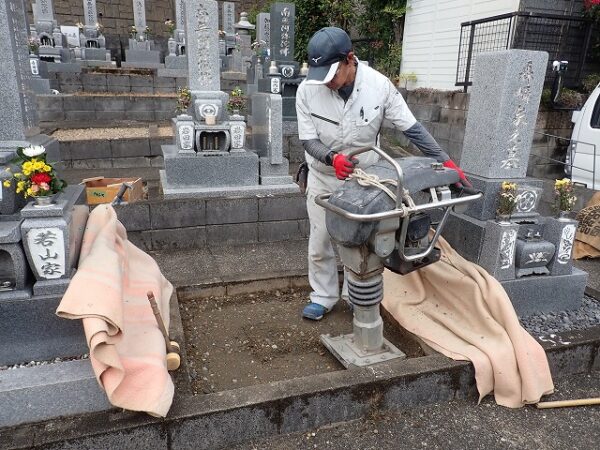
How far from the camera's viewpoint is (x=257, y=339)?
3.39 m

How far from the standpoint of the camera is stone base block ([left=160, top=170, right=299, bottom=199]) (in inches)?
220

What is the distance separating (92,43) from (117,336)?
59.0 feet

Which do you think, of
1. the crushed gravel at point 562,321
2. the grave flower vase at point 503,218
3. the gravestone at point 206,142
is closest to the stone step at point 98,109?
the gravestone at point 206,142

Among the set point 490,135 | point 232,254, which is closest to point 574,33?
point 490,135

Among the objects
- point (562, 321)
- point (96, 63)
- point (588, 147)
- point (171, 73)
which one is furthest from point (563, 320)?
point (96, 63)

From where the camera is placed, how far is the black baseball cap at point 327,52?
279 centimetres

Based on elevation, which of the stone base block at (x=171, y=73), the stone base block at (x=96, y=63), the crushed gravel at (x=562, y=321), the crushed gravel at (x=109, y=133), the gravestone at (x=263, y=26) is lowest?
the crushed gravel at (x=562, y=321)

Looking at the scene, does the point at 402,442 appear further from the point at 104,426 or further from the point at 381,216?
the point at 104,426

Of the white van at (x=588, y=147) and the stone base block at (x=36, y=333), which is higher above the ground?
the white van at (x=588, y=147)

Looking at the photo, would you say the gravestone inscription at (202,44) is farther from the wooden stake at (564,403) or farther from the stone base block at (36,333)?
the wooden stake at (564,403)

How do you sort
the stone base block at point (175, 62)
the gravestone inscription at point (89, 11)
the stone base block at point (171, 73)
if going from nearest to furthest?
1. the stone base block at point (171, 73)
2. the stone base block at point (175, 62)
3. the gravestone inscription at point (89, 11)

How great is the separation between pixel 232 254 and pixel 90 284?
9.54ft

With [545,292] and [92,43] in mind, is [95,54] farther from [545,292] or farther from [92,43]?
[545,292]

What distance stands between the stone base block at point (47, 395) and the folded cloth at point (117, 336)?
0.90ft
